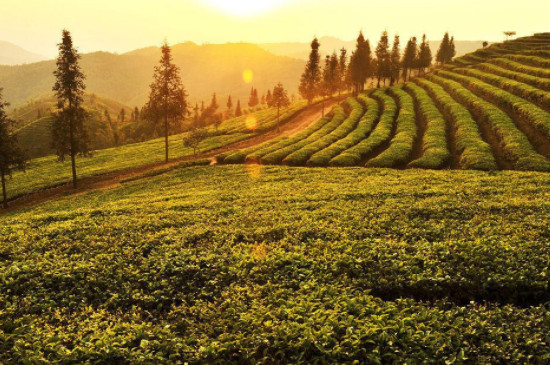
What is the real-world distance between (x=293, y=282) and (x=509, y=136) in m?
33.9

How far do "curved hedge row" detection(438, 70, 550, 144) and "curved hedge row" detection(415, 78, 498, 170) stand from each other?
5112 millimetres

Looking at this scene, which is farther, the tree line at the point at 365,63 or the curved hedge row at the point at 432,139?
the tree line at the point at 365,63

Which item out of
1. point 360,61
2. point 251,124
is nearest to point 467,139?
point 251,124

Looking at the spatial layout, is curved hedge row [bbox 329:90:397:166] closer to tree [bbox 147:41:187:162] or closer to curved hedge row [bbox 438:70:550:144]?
curved hedge row [bbox 438:70:550:144]

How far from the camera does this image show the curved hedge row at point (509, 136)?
27.9 meters

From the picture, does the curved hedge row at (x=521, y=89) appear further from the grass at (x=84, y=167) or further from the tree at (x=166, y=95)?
the tree at (x=166, y=95)

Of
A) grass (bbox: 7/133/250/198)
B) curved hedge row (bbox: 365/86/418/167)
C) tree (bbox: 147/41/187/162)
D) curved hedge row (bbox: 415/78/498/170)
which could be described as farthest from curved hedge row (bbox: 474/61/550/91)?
tree (bbox: 147/41/187/162)

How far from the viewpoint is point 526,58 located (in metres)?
72.1

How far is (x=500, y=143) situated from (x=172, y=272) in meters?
36.4

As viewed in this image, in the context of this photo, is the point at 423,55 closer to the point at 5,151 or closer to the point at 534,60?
the point at 534,60

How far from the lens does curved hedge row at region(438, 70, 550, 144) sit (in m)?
35.3

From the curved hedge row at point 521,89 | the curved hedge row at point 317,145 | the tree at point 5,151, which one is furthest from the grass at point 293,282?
the curved hedge row at point 521,89

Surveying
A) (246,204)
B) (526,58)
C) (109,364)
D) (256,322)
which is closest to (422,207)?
(246,204)

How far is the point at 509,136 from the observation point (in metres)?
34.0
